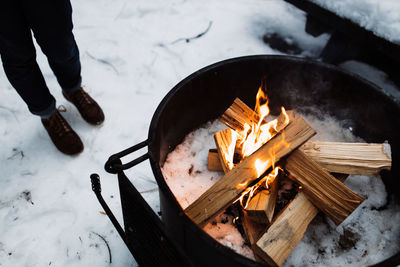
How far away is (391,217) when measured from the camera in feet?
5.45

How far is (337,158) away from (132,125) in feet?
4.82

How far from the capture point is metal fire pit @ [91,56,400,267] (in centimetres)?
125

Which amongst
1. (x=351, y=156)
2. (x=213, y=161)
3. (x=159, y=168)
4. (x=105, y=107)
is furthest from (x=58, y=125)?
(x=351, y=156)

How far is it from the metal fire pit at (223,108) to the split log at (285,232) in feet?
0.78

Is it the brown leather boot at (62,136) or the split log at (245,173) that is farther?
the brown leather boot at (62,136)

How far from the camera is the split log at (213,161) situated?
1.75m

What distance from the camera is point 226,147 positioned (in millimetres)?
1645

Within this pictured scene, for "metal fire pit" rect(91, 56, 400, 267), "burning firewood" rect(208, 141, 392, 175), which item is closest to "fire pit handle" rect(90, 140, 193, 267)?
"metal fire pit" rect(91, 56, 400, 267)

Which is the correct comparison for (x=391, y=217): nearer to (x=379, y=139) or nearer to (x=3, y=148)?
(x=379, y=139)

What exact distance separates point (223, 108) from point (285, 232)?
91 cm

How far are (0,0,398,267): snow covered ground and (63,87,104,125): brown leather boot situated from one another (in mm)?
77

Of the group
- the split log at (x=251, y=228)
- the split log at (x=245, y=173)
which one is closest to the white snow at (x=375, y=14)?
the split log at (x=245, y=173)

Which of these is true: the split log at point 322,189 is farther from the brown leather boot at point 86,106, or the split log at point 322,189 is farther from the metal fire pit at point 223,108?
the brown leather boot at point 86,106

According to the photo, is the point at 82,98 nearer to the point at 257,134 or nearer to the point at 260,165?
the point at 257,134
